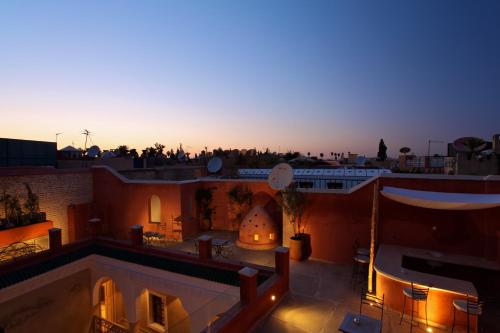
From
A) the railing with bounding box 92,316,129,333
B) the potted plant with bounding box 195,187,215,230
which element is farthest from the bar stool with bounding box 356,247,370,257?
the railing with bounding box 92,316,129,333

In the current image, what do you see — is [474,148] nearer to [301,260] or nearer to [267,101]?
[301,260]

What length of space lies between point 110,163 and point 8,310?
47.7ft

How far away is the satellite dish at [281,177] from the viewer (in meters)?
11.9

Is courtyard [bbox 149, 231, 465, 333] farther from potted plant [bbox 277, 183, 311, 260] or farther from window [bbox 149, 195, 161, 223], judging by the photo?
window [bbox 149, 195, 161, 223]

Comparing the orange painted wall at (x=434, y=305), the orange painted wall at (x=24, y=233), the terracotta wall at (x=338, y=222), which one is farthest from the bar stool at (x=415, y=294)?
the orange painted wall at (x=24, y=233)

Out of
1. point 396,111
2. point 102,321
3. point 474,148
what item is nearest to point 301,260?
point 102,321

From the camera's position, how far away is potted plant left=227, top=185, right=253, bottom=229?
47.7 ft

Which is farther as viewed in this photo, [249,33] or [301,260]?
[249,33]

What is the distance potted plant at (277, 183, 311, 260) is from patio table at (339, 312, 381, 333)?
18.8ft

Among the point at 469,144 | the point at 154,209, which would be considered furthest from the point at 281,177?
the point at 469,144

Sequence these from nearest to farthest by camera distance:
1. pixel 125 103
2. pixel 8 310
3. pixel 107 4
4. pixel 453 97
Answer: pixel 8 310
pixel 107 4
pixel 453 97
pixel 125 103

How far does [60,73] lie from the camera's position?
1545cm

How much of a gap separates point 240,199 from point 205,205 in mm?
2506

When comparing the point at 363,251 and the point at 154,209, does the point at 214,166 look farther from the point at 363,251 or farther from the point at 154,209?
the point at 363,251
